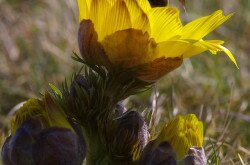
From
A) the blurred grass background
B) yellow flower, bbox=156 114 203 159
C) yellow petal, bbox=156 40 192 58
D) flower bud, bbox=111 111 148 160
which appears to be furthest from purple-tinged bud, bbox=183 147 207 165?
the blurred grass background

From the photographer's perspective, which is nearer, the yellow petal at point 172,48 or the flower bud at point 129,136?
the yellow petal at point 172,48

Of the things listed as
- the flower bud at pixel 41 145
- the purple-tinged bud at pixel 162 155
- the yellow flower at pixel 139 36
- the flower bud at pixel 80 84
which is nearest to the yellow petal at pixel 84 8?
the yellow flower at pixel 139 36

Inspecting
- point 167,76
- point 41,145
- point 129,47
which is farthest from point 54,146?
point 167,76

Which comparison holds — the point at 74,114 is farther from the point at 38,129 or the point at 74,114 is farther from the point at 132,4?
the point at 132,4

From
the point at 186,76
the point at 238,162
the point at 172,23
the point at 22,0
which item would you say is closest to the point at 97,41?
the point at 172,23

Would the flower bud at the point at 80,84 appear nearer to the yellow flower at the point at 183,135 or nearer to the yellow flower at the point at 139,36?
the yellow flower at the point at 139,36

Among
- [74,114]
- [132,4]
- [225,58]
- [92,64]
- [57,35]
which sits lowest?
[225,58]
